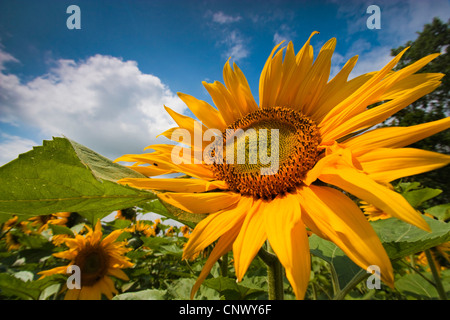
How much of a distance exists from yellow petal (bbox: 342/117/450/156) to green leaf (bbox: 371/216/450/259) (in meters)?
0.29

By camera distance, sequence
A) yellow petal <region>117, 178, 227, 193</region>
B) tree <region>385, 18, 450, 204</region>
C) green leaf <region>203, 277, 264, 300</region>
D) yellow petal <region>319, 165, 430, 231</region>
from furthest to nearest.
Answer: tree <region>385, 18, 450, 204</region> < green leaf <region>203, 277, 264, 300</region> < yellow petal <region>117, 178, 227, 193</region> < yellow petal <region>319, 165, 430, 231</region>

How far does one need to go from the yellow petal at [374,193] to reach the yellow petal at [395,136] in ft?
0.37

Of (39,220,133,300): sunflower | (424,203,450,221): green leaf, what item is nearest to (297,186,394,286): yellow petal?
(424,203,450,221): green leaf

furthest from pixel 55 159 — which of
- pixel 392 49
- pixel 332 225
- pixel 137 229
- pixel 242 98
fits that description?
pixel 392 49

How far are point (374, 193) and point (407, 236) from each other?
2.11 feet

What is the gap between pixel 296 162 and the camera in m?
0.93

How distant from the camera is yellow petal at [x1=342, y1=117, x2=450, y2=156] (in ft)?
2.18

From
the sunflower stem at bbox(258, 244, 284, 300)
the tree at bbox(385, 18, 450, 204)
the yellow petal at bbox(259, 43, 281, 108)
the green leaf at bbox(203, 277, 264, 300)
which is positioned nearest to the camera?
the sunflower stem at bbox(258, 244, 284, 300)

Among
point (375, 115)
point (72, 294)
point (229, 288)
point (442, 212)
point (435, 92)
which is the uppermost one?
point (435, 92)

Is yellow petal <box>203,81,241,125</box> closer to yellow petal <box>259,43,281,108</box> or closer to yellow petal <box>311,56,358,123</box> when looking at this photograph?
yellow petal <box>259,43,281,108</box>

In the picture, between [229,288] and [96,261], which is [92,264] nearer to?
[96,261]

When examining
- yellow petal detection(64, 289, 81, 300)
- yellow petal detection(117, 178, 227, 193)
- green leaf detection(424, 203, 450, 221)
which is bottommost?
yellow petal detection(64, 289, 81, 300)

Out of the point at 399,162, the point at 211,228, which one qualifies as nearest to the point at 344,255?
the point at 399,162

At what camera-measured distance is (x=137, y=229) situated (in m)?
5.12
